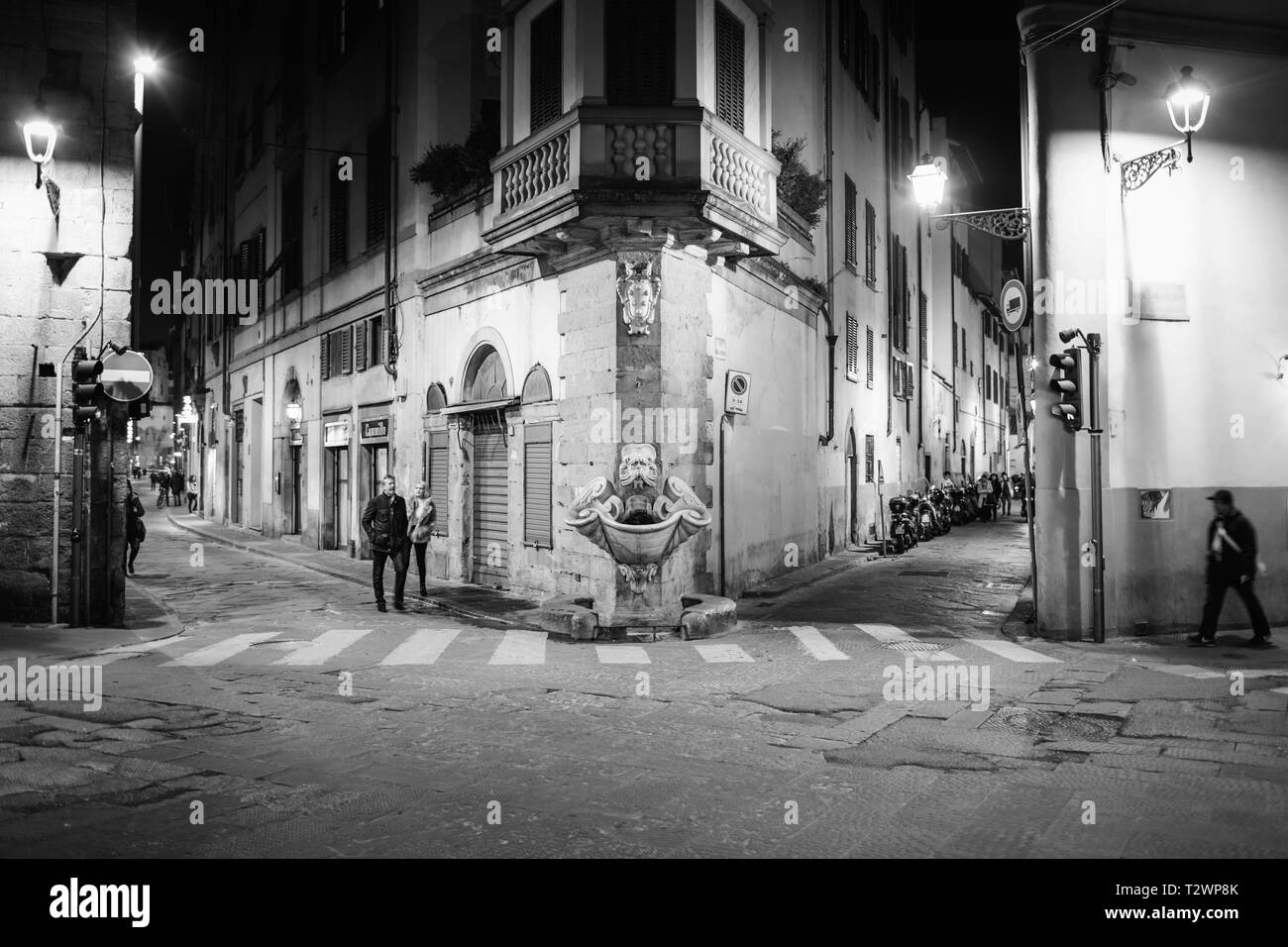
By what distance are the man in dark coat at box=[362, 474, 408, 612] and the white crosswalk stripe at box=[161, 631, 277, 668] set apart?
229 cm

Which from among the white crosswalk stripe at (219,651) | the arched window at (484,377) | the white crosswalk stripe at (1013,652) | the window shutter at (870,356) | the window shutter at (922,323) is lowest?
the white crosswalk stripe at (1013,652)

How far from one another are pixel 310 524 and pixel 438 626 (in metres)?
13.2

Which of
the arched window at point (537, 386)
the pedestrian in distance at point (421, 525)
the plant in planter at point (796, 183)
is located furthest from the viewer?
the plant in planter at point (796, 183)

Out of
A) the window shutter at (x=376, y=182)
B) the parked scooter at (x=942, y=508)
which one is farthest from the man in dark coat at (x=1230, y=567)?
the parked scooter at (x=942, y=508)

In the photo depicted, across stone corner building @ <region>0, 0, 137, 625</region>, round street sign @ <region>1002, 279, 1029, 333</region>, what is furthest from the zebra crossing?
round street sign @ <region>1002, 279, 1029, 333</region>

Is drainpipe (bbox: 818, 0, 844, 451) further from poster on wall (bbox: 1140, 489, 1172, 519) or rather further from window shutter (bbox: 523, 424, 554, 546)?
poster on wall (bbox: 1140, 489, 1172, 519)

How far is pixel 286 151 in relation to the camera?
2594 centimetres

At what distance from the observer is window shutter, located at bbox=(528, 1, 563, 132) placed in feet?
44.5

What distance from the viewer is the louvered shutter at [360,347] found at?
70.1ft

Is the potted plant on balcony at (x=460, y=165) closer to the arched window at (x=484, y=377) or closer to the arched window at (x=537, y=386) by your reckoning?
the arched window at (x=484, y=377)

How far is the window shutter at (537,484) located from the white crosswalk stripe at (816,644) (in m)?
4.26

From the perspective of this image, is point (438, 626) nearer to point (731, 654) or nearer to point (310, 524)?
point (731, 654)
